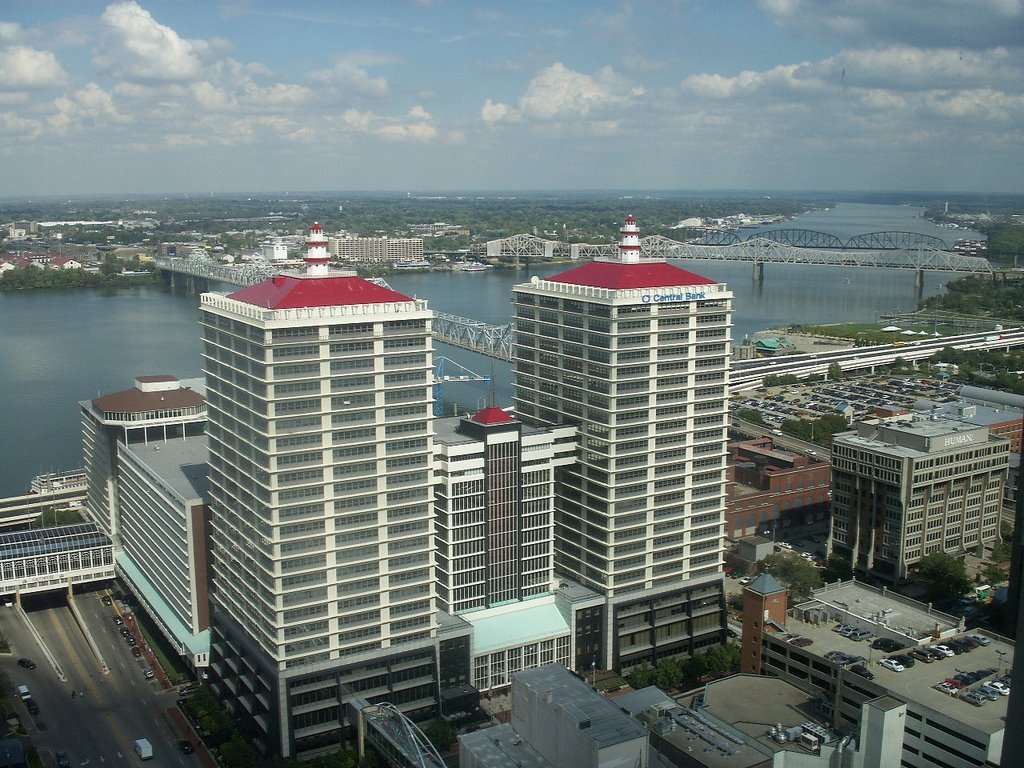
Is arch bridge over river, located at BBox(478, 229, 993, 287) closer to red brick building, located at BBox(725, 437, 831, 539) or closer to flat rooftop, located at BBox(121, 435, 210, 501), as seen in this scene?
red brick building, located at BBox(725, 437, 831, 539)

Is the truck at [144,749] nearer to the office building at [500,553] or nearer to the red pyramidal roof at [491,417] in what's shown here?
the office building at [500,553]

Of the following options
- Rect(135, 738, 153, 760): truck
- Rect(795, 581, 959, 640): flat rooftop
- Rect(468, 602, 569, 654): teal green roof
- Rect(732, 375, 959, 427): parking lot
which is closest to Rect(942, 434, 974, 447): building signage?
Rect(795, 581, 959, 640): flat rooftop

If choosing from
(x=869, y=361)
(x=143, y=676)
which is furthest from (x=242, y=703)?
(x=869, y=361)

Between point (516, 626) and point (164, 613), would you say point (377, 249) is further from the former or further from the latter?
point (516, 626)

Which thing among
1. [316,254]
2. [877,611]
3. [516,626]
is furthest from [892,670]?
[316,254]

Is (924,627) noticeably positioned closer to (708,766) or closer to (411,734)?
(708,766)
